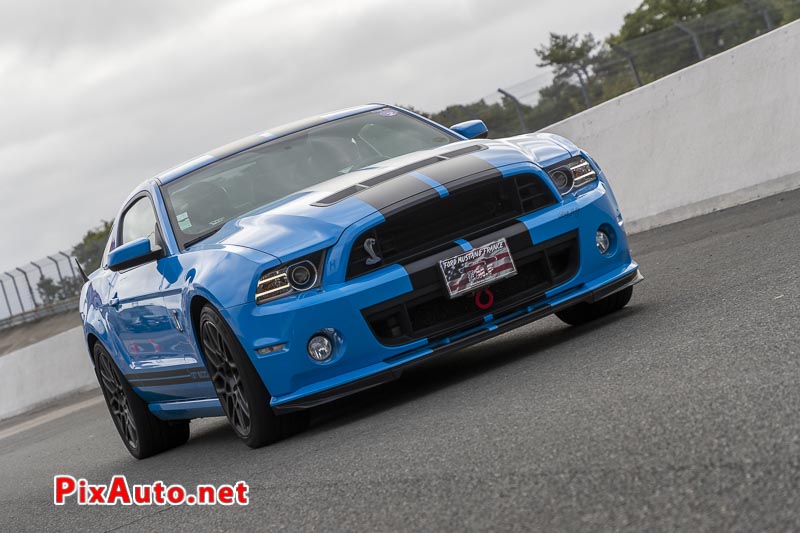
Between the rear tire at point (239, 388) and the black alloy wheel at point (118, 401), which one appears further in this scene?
the black alloy wheel at point (118, 401)

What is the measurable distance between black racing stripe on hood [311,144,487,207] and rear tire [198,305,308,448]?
2.55 feet

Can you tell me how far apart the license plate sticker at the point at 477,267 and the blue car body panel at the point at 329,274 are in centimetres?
6

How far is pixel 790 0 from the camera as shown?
26.0 meters

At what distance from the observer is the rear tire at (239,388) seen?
5848mm

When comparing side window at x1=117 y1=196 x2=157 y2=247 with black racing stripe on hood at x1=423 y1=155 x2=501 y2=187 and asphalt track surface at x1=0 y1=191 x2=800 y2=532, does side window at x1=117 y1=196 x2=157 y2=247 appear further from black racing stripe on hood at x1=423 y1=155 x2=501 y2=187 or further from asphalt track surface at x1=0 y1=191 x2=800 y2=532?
black racing stripe on hood at x1=423 y1=155 x2=501 y2=187

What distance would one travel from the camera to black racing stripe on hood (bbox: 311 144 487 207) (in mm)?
6062

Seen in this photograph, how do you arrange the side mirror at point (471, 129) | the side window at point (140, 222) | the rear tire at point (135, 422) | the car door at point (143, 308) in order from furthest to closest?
the rear tire at point (135, 422) < the side mirror at point (471, 129) < the side window at point (140, 222) < the car door at point (143, 308)

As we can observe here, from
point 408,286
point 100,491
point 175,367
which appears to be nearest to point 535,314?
point 408,286

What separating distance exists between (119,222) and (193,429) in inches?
66.2

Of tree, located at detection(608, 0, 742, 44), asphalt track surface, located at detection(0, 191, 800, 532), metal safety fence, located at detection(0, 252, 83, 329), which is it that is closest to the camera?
asphalt track surface, located at detection(0, 191, 800, 532)

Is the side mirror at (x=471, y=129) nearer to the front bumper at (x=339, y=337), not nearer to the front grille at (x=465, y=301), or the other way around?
the front grille at (x=465, y=301)

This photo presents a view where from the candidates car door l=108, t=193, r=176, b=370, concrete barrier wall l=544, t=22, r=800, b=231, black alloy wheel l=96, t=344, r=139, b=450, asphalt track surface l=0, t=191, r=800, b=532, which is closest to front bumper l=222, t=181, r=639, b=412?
asphalt track surface l=0, t=191, r=800, b=532

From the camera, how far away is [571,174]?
6359 mm

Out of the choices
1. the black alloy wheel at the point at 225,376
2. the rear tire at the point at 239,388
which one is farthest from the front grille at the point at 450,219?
the black alloy wheel at the point at 225,376
